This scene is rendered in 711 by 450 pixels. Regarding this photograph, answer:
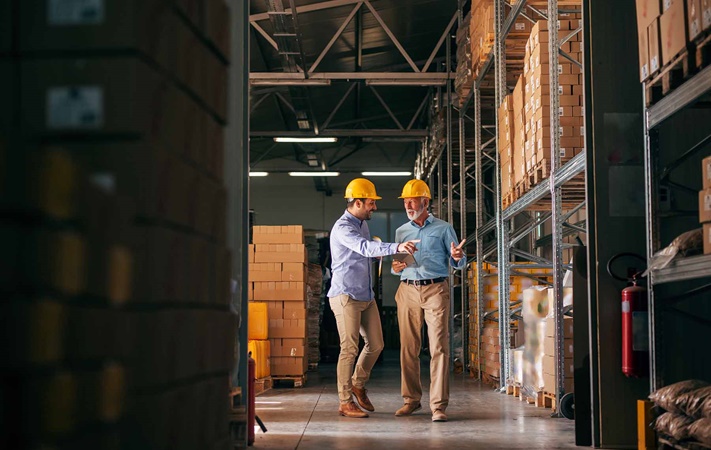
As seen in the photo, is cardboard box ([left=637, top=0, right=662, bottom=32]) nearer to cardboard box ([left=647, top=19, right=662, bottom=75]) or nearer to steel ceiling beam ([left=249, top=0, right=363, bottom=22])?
cardboard box ([left=647, top=19, right=662, bottom=75])

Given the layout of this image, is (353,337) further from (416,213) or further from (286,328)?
(286,328)

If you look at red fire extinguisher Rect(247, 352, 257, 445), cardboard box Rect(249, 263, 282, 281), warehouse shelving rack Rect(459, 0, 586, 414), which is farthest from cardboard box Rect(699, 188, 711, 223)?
cardboard box Rect(249, 263, 282, 281)

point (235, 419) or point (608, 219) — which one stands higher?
point (608, 219)

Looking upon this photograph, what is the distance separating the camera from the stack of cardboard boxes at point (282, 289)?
38.1ft

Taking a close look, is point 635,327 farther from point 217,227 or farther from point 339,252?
point 217,227

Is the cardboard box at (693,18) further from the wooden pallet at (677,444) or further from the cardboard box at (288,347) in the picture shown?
the cardboard box at (288,347)

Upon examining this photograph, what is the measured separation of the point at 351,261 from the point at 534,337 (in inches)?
92.5

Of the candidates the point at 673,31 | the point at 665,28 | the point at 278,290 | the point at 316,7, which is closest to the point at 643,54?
the point at 665,28

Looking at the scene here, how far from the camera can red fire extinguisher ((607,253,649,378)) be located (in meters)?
5.43

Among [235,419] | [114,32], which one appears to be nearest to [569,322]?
[235,419]

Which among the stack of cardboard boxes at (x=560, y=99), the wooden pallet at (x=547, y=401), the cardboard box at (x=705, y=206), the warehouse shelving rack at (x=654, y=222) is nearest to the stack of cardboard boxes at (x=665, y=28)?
the warehouse shelving rack at (x=654, y=222)

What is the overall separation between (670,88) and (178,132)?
4033 millimetres

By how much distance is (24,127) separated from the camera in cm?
131

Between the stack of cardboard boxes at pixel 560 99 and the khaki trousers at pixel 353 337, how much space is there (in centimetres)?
220
